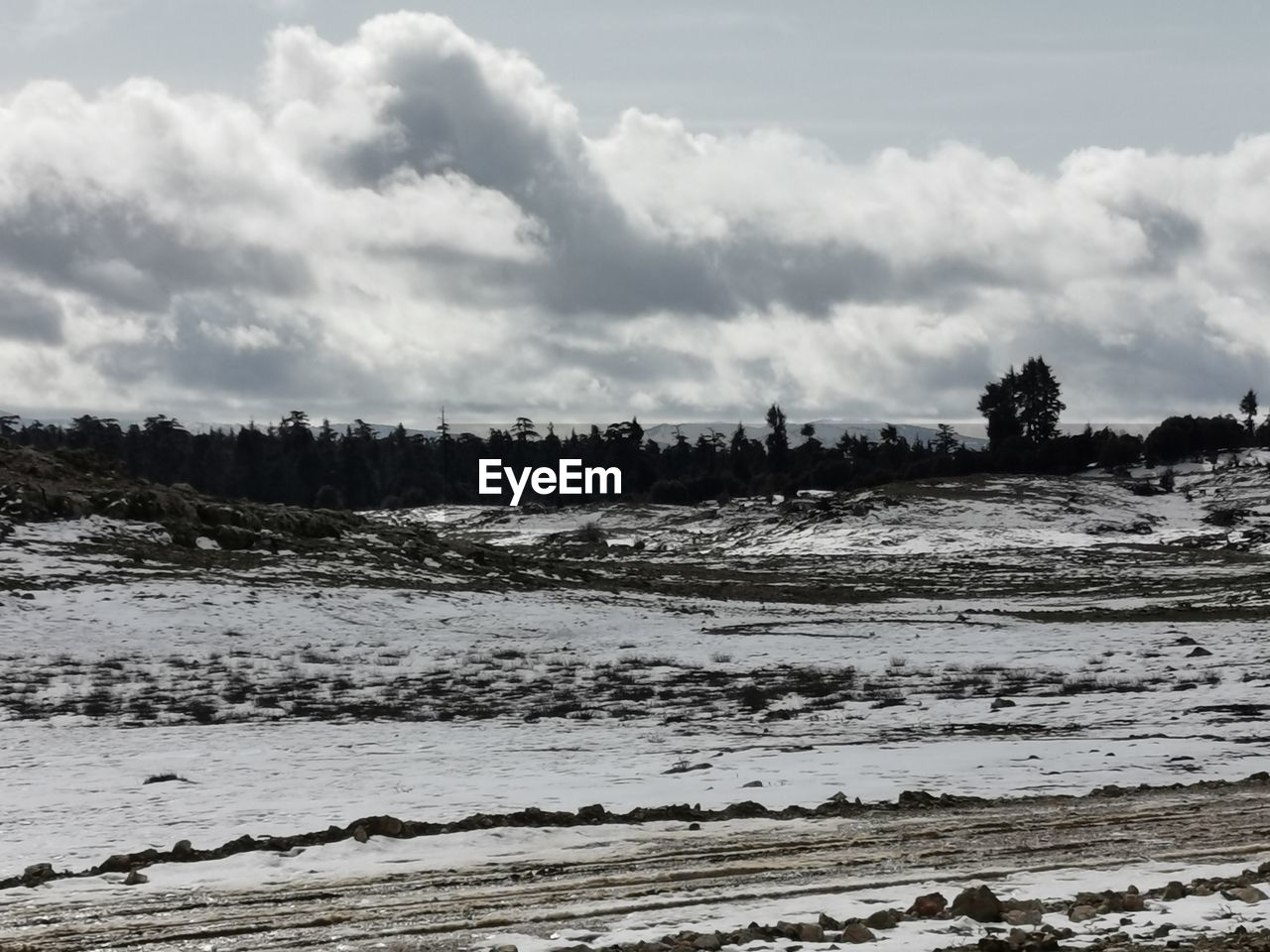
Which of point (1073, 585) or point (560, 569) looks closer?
point (560, 569)

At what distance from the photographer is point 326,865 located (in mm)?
9680

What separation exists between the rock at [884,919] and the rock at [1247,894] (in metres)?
2.14

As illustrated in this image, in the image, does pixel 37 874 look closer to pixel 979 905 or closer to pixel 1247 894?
pixel 979 905

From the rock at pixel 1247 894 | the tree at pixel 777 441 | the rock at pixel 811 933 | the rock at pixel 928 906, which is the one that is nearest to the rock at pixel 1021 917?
the rock at pixel 928 906

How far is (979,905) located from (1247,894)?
1.75m

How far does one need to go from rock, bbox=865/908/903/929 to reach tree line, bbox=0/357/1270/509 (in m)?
108

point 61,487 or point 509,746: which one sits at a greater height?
point 61,487

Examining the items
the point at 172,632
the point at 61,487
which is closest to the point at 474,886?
the point at 172,632

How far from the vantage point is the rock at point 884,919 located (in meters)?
7.43

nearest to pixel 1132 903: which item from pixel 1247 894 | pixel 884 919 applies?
pixel 1247 894

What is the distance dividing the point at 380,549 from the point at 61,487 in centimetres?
1110

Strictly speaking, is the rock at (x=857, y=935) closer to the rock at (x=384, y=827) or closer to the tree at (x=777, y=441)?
the rock at (x=384, y=827)

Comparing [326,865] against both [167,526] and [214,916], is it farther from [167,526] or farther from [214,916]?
[167,526]

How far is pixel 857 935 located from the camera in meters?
7.14
